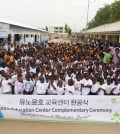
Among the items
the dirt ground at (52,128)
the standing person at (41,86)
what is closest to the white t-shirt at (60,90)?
the standing person at (41,86)

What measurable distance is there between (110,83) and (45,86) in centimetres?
199

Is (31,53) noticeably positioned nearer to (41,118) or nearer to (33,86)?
(33,86)

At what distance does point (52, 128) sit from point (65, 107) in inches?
26.7

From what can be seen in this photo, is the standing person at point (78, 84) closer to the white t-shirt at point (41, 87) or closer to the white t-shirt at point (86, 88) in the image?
the white t-shirt at point (86, 88)

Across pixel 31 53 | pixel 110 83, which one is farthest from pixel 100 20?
pixel 110 83

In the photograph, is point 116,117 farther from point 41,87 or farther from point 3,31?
point 3,31

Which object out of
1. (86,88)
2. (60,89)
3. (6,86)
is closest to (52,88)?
(60,89)

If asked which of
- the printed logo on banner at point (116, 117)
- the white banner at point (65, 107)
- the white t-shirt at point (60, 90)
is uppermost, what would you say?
the white t-shirt at point (60, 90)

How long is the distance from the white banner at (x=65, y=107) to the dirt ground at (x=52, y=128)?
198 millimetres

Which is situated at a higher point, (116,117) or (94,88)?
(94,88)

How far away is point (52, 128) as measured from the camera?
726 centimetres

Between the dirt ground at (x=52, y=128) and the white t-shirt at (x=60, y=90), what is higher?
the white t-shirt at (x=60, y=90)

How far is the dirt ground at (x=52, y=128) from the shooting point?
706 centimetres

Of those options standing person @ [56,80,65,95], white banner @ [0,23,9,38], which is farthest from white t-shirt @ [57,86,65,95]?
white banner @ [0,23,9,38]
